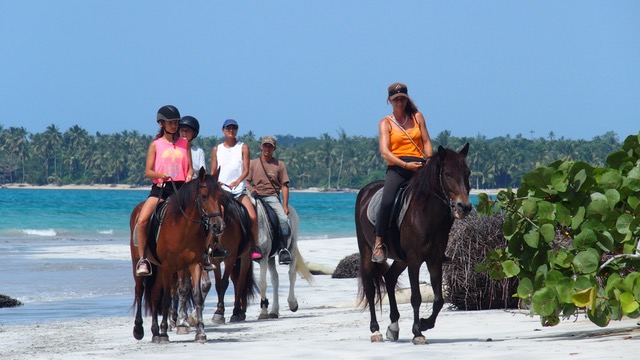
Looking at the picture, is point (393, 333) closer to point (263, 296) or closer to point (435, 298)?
point (435, 298)

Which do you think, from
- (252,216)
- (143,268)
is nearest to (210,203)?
(143,268)

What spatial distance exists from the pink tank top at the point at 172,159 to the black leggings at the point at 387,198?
2.48 metres

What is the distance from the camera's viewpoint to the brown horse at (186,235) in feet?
37.5

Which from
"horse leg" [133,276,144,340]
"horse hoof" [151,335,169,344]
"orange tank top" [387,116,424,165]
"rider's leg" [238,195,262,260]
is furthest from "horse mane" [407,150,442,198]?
"rider's leg" [238,195,262,260]

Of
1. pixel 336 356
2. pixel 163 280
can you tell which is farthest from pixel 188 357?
pixel 163 280

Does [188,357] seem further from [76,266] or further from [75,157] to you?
[75,157]

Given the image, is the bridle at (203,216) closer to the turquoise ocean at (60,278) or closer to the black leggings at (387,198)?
the black leggings at (387,198)

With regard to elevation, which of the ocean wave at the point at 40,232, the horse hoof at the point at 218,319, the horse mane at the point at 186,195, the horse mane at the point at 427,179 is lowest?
the ocean wave at the point at 40,232

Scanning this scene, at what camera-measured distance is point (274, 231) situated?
1593 centimetres

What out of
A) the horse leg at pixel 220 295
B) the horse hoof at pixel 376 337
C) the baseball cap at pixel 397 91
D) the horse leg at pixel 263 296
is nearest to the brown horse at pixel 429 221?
the horse hoof at pixel 376 337

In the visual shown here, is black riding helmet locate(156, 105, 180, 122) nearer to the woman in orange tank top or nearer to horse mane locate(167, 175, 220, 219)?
horse mane locate(167, 175, 220, 219)

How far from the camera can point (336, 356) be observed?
9562 millimetres

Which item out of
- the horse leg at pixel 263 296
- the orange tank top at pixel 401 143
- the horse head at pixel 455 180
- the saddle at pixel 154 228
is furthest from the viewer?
the horse leg at pixel 263 296

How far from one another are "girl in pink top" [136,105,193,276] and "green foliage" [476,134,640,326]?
12.3 ft
